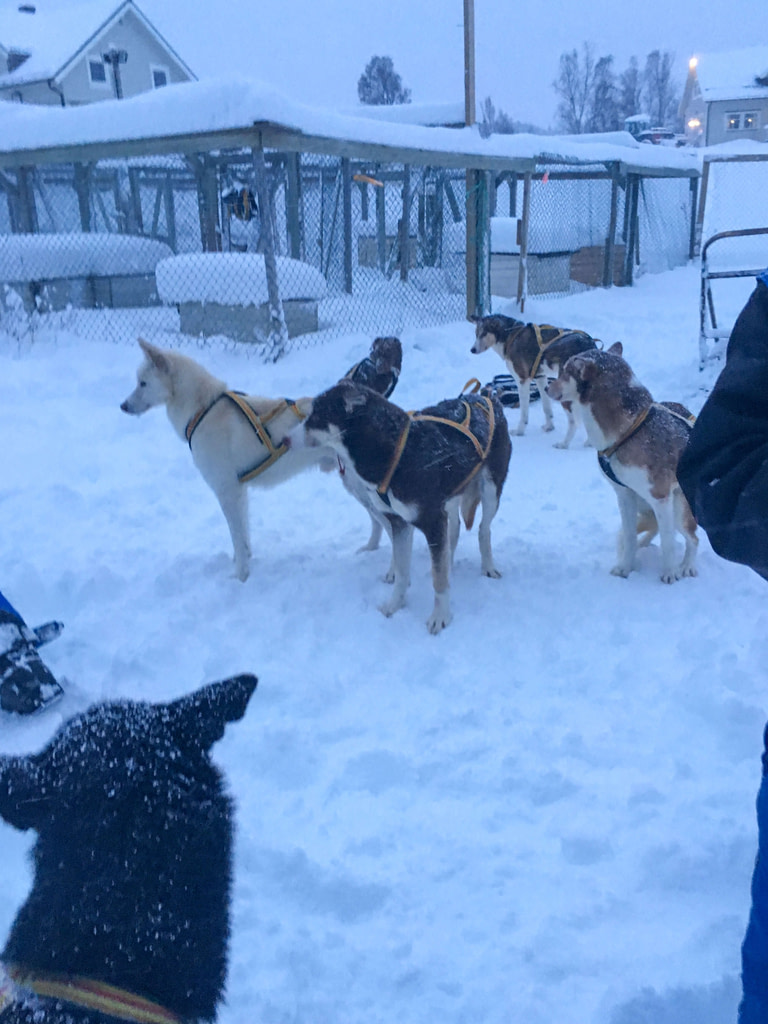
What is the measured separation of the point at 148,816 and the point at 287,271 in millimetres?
7762

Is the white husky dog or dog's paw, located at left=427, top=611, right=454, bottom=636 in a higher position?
the white husky dog

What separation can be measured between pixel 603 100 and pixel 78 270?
6030cm

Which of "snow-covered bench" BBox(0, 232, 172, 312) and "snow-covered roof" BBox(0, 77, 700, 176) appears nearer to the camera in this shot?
"snow-covered roof" BBox(0, 77, 700, 176)

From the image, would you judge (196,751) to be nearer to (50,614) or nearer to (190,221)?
(50,614)

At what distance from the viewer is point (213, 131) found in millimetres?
7711

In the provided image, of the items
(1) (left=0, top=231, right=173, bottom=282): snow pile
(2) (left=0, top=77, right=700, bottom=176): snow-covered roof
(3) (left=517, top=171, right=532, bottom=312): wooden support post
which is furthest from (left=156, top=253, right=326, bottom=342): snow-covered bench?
(3) (left=517, top=171, right=532, bottom=312): wooden support post

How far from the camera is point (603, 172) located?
1582 centimetres

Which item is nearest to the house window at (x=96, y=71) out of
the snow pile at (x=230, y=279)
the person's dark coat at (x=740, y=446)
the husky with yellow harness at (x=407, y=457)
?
the snow pile at (x=230, y=279)

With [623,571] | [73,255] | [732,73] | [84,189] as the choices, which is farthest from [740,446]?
[732,73]

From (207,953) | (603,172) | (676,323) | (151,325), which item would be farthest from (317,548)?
(603,172)

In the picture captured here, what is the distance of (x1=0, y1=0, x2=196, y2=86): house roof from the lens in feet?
89.4

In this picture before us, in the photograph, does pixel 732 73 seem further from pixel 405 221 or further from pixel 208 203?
pixel 208 203

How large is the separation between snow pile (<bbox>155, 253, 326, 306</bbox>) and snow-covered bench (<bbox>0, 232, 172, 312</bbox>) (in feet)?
6.04

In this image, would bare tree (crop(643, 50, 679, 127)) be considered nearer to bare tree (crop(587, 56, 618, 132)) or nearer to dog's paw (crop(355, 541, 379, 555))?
bare tree (crop(587, 56, 618, 132))
